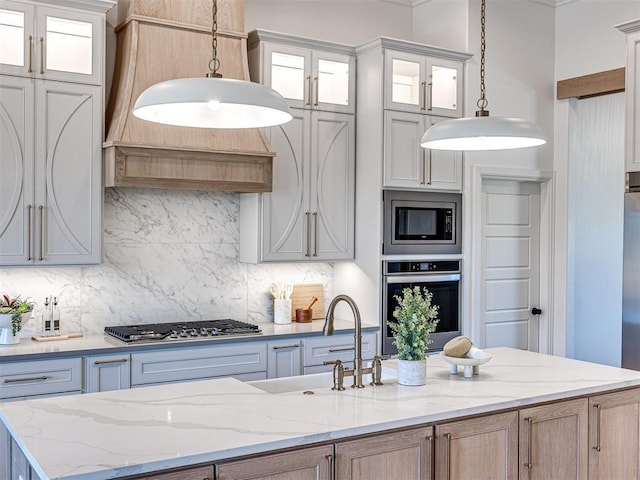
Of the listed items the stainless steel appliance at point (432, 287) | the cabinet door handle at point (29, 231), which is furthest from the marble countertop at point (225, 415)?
the stainless steel appliance at point (432, 287)

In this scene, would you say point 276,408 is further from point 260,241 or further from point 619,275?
point 619,275

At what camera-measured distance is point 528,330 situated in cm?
574

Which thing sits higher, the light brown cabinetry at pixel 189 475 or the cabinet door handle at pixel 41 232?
the cabinet door handle at pixel 41 232

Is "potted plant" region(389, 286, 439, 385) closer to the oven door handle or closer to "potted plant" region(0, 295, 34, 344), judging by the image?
the oven door handle

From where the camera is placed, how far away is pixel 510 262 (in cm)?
561

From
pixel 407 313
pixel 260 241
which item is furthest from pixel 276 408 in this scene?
pixel 260 241

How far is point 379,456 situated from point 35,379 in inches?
86.3

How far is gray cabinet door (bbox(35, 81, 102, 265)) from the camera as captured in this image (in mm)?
4027

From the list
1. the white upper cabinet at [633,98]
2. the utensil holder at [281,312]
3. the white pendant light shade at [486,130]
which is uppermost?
the white upper cabinet at [633,98]

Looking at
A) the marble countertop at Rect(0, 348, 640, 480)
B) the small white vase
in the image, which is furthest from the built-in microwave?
the small white vase

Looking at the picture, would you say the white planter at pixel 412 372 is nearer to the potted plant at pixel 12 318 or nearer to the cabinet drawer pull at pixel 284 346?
the cabinet drawer pull at pixel 284 346

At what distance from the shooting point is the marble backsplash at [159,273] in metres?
4.42

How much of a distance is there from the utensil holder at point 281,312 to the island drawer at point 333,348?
0.40 m

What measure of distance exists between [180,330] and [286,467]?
225cm
